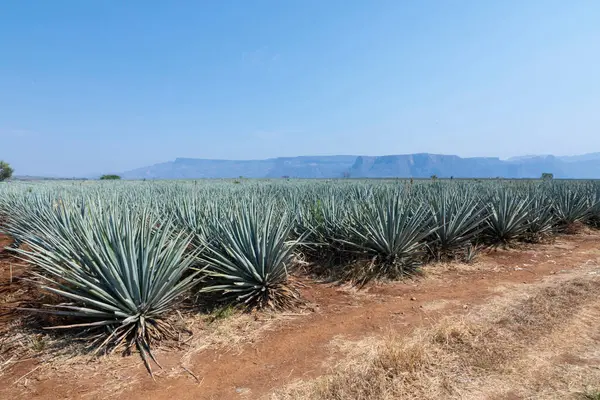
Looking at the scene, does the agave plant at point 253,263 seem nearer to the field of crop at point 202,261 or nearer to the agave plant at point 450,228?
the field of crop at point 202,261

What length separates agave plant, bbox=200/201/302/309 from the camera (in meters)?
3.85

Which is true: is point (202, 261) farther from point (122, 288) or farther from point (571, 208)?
point (571, 208)

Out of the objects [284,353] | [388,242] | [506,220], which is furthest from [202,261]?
[506,220]

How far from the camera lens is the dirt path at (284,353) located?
2.49 meters

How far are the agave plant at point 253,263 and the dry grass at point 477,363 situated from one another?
52.6 inches

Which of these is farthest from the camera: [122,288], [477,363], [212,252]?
[212,252]

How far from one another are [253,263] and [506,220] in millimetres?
5503

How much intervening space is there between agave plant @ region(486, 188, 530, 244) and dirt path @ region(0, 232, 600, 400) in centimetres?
162

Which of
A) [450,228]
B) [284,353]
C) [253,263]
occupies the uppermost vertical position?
[450,228]

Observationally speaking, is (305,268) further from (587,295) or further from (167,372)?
(587,295)

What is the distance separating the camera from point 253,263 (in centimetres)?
389

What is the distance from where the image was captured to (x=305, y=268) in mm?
5566

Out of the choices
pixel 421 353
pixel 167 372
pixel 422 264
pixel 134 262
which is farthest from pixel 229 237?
pixel 422 264

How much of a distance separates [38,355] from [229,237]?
1.94 metres
